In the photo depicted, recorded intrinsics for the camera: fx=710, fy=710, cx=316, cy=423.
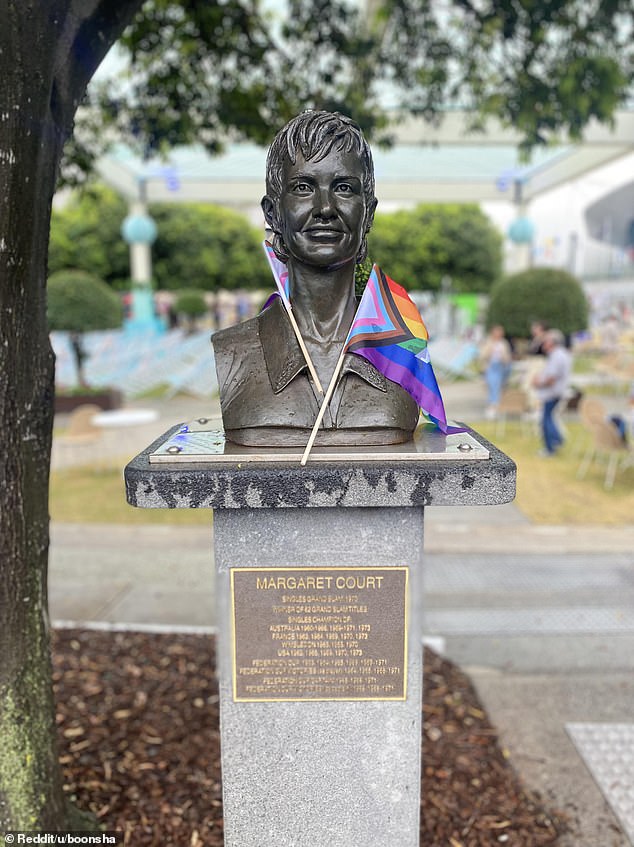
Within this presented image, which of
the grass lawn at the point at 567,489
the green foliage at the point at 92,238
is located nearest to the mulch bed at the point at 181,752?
the grass lawn at the point at 567,489

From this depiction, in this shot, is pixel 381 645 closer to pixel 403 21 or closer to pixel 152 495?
pixel 152 495

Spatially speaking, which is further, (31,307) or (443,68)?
(443,68)

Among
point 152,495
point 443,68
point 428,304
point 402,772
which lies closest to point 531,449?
point 443,68

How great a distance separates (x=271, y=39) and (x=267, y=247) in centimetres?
392

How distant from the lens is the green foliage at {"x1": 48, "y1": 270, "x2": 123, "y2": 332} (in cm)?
1511

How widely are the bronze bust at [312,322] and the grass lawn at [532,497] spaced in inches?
186

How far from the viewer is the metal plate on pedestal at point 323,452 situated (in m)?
2.07

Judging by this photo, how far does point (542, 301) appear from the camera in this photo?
14.3m

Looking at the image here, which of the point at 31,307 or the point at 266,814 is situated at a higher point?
the point at 31,307

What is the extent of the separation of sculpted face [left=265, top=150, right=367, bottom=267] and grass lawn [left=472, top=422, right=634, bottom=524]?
524 cm

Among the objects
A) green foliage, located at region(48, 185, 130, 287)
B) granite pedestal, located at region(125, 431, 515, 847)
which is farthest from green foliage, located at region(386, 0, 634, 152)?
green foliage, located at region(48, 185, 130, 287)

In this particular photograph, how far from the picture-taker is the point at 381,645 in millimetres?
2309

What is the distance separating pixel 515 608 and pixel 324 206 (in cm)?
365

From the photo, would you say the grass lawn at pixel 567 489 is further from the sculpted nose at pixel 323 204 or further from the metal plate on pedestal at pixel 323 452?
the sculpted nose at pixel 323 204
